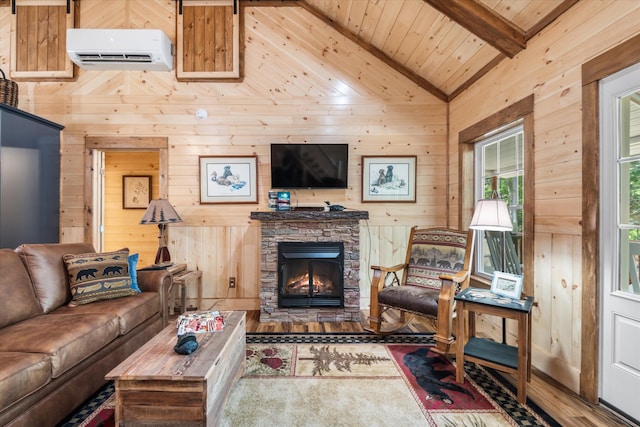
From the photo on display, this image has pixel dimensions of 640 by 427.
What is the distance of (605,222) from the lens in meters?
1.80

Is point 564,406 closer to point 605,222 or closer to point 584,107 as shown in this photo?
point 605,222

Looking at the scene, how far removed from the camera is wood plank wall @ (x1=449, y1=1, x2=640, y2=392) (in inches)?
72.7

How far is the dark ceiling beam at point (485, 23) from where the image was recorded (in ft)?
7.68

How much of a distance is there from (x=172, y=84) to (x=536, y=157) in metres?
3.97

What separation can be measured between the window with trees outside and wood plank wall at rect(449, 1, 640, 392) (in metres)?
0.33

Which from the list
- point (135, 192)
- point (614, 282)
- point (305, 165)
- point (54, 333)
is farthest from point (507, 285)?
point (135, 192)

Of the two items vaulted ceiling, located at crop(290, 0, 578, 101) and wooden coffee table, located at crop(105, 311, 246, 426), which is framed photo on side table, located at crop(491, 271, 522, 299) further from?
wooden coffee table, located at crop(105, 311, 246, 426)

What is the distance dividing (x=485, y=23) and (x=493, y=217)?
1571 millimetres

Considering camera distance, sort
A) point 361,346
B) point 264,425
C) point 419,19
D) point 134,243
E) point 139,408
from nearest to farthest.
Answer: point 139,408, point 264,425, point 361,346, point 419,19, point 134,243

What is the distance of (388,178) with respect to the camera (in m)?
3.73

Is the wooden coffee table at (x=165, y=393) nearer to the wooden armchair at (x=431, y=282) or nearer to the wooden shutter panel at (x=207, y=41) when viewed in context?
the wooden armchair at (x=431, y=282)

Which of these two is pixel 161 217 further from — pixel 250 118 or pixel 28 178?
pixel 250 118

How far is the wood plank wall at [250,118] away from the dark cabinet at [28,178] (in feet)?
0.70

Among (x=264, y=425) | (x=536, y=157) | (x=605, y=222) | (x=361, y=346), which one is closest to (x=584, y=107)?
(x=536, y=157)
